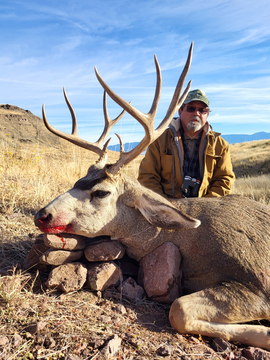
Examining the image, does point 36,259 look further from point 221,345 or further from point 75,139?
point 221,345

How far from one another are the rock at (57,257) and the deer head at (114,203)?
22 centimetres

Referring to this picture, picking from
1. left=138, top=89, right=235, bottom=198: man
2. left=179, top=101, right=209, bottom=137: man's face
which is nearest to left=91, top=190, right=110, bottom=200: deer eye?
left=138, top=89, right=235, bottom=198: man

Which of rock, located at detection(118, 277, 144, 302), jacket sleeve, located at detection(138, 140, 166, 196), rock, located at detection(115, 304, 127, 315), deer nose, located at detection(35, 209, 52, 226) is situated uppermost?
jacket sleeve, located at detection(138, 140, 166, 196)

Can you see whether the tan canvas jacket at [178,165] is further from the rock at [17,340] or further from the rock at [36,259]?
the rock at [17,340]

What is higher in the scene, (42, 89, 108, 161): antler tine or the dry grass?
(42, 89, 108, 161): antler tine

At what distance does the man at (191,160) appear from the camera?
5.18 metres

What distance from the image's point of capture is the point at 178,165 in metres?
5.18

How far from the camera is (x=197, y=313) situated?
2.68 m

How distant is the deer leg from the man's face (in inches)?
124

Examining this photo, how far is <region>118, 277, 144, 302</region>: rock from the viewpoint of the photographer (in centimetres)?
311

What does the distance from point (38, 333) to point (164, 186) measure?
3494 millimetres

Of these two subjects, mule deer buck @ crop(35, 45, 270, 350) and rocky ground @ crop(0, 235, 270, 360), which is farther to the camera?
mule deer buck @ crop(35, 45, 270, 350)

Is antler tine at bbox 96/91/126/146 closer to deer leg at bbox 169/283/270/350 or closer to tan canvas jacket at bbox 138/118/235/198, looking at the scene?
tan canvas jacket at bbox 138/118/235/198

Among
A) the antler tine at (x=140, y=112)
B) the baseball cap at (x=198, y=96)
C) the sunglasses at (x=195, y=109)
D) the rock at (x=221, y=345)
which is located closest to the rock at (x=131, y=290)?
the rock at (x=221, y=345)
